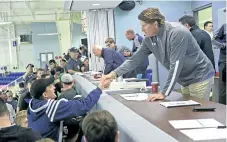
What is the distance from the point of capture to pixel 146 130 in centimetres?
183

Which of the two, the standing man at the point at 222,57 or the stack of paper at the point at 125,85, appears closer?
the stack of paper at the point at 125,85

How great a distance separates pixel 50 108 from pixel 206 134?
1.71 m

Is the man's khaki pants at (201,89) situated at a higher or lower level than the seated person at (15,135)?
higher

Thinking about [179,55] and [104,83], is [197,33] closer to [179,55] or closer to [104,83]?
[104,83]

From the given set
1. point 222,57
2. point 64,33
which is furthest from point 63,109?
point 64,33

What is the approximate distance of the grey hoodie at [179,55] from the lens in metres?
2.73

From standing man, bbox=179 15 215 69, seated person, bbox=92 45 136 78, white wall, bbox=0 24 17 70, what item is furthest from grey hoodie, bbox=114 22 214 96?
white wall, bbox=0 24 17 70

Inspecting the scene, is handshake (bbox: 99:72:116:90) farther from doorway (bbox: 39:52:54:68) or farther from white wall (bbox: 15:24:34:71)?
white wall (bbox: 15:24:34:71)

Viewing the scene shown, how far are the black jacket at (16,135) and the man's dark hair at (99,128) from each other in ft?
2.56

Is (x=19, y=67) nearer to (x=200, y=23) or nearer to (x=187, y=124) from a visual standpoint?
(x=200, y=23)

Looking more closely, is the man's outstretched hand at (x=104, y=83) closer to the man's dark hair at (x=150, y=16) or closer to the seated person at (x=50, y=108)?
the seated person at (x=50, y=108)

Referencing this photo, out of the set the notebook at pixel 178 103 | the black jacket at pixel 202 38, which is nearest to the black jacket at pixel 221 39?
the black jacket at pixel 202 38

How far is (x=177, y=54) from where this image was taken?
2740 millimetres

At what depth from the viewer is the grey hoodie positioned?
2732 millimetres
